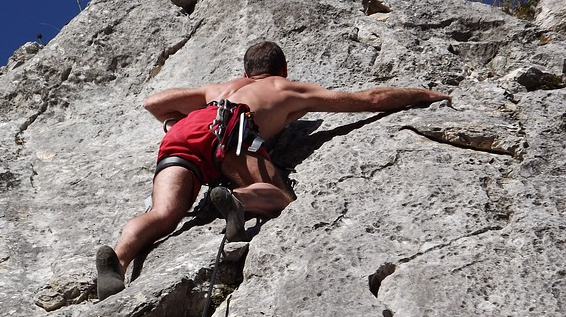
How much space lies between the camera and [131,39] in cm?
852

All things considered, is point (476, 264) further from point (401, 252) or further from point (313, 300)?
point (313, 300)

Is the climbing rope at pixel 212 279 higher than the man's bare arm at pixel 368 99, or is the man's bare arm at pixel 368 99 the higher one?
the man's bare arm at pixel 368 99

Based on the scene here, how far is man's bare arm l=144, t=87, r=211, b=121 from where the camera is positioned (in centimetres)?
649

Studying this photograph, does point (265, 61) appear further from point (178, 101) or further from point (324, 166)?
point (324, 166)

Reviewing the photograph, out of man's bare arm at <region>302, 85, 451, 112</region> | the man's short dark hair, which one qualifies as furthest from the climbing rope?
the man's short dark hair

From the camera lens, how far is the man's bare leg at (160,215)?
17.1 feet

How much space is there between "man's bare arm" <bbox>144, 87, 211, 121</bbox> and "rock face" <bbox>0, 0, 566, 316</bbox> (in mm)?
462

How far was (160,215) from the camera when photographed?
17.6ft

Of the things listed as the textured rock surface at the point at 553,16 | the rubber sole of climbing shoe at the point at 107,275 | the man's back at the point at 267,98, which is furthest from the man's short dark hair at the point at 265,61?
the textured rock surface at the point at 553,16

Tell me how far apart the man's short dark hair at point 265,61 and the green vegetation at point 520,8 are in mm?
4141

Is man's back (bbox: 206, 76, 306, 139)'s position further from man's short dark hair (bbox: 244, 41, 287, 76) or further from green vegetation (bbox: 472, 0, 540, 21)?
green vegetation (bbox: 472, 0, 540, 21)

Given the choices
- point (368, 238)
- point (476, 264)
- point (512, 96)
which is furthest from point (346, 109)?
point (476, 264)

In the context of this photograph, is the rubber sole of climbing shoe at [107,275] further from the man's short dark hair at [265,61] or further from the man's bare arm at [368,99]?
the man's short dark hair at [265,61]

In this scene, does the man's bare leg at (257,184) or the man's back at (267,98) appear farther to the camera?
the man's back at (267,98)
